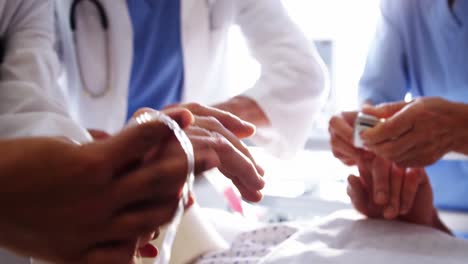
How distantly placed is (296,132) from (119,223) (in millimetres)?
660

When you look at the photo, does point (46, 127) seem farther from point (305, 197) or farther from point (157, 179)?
point (305, 197)

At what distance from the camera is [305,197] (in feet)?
2.79

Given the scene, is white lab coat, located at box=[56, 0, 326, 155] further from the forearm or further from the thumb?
the thumb

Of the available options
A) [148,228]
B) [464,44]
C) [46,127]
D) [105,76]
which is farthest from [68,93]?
[464,44]

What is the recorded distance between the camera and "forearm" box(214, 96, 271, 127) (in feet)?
2.11

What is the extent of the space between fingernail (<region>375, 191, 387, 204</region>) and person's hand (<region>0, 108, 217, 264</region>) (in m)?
0.51

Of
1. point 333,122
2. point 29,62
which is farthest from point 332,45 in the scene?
point 29,62

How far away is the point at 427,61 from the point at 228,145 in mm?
715

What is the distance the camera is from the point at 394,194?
683 mm

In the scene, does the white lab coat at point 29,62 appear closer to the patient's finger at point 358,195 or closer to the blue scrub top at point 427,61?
the patient's finger at point 358,195

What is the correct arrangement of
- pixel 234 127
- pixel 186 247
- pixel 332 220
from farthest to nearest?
pixel 332 220 → pixel 186 247 → pixel 234 127

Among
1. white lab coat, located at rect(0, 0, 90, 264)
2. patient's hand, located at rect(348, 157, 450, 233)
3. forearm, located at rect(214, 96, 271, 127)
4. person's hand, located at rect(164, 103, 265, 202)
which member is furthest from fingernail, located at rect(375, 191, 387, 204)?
white lab coat, located at rect(0, 0, 90, 264)

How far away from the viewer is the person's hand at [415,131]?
2.04ft

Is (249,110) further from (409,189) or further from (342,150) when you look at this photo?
(409,189)
